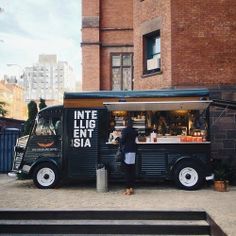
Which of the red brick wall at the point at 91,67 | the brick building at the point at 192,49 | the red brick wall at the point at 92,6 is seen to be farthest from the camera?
the red brick wall at the point at 92,6

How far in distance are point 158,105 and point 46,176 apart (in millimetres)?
4088

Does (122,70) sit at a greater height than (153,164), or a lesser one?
greater

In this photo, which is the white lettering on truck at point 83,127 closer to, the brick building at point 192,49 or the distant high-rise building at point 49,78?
the brick building at point 192,49

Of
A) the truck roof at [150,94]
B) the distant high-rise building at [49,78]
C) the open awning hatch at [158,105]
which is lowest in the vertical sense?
the open awning hatch at [158,105]

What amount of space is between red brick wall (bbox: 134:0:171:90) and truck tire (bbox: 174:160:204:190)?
4295 mm

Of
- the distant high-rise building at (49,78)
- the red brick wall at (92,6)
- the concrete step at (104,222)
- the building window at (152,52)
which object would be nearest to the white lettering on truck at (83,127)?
the concrete step at (104,222)

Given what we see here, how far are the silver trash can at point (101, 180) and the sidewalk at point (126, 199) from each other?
7.6 inches

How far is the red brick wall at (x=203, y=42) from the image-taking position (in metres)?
15.5

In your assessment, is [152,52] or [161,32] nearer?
[161,32]

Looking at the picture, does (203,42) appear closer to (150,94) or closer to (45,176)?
(150,94)

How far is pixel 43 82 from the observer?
135500 millimetres

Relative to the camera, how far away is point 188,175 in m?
12.5

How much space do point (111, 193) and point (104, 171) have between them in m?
0.70

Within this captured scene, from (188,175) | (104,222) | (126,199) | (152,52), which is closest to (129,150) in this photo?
(126,199)
